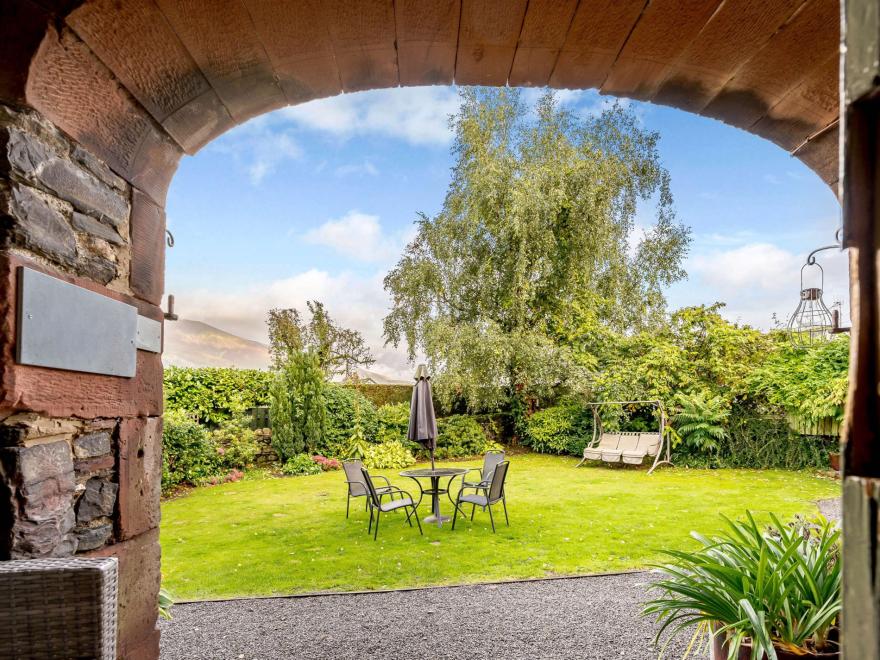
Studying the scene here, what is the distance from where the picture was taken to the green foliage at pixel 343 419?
11078mm

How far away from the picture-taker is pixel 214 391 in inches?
404

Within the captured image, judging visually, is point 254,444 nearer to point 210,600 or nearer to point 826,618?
point 210,600

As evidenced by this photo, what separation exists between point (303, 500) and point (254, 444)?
3.05 metres

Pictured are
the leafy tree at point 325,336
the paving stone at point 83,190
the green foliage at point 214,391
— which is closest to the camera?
the paving stone at point 83,190

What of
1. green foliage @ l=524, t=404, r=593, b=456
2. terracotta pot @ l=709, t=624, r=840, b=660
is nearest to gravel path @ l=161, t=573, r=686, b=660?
terracotta pot @ l=709, t=624, r=840, b=660

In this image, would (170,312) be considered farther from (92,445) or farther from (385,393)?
(385,393)

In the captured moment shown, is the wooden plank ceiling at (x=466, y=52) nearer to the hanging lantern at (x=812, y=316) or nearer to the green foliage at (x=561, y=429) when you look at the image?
the hanging lantern at (x=812, y=316)

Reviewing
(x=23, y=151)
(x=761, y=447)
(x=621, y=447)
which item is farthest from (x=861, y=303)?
(x=761, y=447)

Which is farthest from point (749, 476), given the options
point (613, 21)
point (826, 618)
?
point (613, 21)

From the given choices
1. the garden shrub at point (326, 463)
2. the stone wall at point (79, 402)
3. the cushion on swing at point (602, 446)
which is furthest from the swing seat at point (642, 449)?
the stone wall at point (79, 402)

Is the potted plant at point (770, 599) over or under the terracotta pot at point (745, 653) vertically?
over

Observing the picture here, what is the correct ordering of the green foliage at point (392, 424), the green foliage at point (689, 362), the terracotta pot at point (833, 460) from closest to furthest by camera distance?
the terracotta pot at point (833, 460) < the green foliage at point (689, 362) < the green foliage at point (392, 424)

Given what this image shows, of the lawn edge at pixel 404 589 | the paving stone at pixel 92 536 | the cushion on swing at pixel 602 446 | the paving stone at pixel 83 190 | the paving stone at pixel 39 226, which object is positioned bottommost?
the lawn edge at pixel 404 589

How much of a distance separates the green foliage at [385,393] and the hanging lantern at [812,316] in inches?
330
